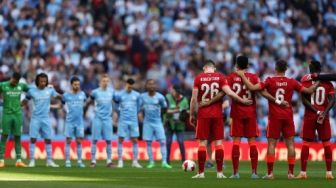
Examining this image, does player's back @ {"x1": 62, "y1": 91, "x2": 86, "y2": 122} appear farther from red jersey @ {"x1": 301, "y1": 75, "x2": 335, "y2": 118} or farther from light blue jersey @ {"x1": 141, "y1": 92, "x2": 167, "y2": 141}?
red jersey @ {"x1": 301, "y1": 75, "x2": 335, "y2": 118}

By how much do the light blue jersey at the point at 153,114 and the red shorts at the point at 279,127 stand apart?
347 inches

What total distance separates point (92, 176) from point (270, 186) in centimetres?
584

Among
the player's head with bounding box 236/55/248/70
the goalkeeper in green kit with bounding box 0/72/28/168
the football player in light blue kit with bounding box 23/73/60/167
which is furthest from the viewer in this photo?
the football player in light blue kit with bounding box 23/73/60/167

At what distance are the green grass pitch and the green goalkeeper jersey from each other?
1.84m

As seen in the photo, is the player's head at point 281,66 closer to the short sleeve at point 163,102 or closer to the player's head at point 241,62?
the player's head at point 241,62

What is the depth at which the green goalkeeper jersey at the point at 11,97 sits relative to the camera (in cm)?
3241

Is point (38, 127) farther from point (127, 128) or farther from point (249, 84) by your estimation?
point (249, 84)

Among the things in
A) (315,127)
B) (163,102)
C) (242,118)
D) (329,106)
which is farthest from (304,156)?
(163,102)

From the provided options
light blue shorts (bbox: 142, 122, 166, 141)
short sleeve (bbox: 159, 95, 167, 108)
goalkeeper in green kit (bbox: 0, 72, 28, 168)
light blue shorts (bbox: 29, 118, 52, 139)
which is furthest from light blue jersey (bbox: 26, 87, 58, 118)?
short sleeve (bbox: 159, 95, 167, 108)

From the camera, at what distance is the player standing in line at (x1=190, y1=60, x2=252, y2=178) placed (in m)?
25.4

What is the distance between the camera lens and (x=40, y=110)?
109 ft

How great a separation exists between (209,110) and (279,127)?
159cm

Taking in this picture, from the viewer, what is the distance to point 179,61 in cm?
4594

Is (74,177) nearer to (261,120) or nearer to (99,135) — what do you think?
(99,135)
